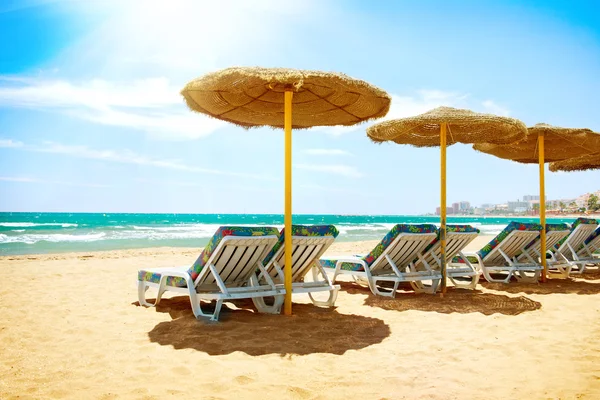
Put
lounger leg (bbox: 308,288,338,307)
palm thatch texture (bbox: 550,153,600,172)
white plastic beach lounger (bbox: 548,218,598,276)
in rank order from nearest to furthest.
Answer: lounger leg (bbox: 308,288,338,307)
white plastic beach lounger (bbox: 548,218,598,276)
palm thatch texture (bbox: 550,153,600,172)

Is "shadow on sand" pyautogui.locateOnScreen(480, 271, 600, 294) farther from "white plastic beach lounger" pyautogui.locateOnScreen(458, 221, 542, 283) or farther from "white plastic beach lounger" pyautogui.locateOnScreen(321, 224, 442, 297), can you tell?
"white plastic beach lounger" pyautogui.locateOnScreen(321, 224, 442, 297)

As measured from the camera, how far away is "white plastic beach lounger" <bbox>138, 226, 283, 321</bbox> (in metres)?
4.39

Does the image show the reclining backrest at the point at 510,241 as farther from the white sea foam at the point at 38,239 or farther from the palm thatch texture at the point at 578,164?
the white sea foam at the point at 38,239

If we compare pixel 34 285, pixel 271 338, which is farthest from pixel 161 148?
pixel 271 338

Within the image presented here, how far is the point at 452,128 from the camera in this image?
668 centimetres

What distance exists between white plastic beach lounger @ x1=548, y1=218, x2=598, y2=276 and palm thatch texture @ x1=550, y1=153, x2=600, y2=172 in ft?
6.25

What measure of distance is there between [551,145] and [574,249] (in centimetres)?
189

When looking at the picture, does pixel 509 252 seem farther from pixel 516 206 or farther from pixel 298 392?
pixel 516 206

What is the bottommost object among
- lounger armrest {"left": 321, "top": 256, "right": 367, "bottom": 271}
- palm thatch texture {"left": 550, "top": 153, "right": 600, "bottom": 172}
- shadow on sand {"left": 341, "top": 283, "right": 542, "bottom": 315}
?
shadow on sand {"left": 341, "top": 283, "right": 542, "bottom": 315}

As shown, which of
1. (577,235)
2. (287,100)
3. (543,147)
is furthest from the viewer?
(577,235)

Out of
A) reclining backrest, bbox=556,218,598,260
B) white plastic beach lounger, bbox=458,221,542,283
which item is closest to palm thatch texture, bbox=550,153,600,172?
reclining backrest, bbox=556,218,598,260

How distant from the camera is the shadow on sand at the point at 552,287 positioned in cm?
652

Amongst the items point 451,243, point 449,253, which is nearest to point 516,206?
point 449,253

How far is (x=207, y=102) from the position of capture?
518 cm
